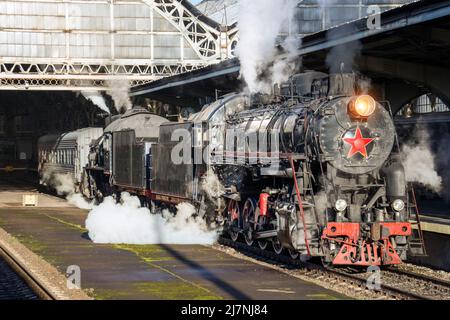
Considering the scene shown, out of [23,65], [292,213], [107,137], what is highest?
[23,65]

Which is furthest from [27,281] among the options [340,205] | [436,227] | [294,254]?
[436,227]

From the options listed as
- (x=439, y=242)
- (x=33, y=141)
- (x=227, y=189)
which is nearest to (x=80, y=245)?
(x=227, y=189)

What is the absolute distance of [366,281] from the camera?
12.8 meters

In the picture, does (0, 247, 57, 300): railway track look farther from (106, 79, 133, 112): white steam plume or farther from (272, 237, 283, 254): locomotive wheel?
(106, 79, 133, 112): white steam plume

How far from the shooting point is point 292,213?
13.8 meters

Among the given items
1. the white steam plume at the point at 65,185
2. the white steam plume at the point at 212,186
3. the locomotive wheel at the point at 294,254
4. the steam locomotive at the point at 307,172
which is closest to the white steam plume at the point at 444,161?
the steam locomotive at the point at 307,172

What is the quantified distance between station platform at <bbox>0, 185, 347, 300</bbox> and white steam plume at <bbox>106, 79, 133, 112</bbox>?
65.0ft

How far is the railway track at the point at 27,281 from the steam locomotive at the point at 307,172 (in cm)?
447

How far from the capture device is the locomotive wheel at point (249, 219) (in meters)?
16.3

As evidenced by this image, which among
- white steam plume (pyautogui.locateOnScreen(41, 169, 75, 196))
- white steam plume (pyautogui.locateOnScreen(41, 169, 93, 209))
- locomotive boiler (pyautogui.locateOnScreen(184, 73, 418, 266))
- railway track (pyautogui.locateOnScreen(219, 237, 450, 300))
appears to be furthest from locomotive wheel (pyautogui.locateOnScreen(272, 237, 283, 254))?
white steam plume (pyautogui.locateOnScreen(41, 169, 75, 196))

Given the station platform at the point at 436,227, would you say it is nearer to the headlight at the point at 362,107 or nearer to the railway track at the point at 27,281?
the headlight at the point at 362,107
